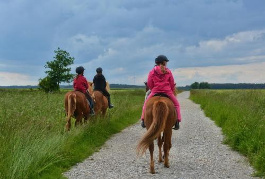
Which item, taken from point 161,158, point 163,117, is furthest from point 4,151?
point 161,158

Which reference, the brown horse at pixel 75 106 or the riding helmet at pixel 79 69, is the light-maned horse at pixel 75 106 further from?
the riding helmet at pixel 79 69

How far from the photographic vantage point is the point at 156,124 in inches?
285

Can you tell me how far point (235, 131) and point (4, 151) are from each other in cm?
744

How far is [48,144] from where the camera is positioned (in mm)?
7969

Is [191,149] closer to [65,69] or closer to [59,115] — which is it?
[59,115]

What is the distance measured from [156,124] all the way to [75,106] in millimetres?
5247

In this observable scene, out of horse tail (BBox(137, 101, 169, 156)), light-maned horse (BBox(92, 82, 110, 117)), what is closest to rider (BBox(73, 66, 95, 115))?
light-maned horse (BBox(92, 82, 110, 117))

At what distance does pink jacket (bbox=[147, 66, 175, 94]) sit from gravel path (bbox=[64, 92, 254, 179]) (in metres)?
1.84

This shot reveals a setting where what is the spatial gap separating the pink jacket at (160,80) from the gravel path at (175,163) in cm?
184

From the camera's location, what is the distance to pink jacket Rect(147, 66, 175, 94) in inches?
317

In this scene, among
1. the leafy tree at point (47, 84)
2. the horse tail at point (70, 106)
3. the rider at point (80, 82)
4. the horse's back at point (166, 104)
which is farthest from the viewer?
the leafy tree at point (47, 84)

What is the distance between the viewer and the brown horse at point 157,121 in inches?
282

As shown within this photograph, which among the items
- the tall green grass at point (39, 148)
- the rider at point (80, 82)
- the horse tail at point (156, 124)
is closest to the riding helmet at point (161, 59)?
the horse tail at point (156, 124)

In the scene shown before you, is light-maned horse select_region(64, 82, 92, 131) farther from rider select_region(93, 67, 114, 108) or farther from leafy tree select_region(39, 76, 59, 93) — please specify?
leafy tree select_region(39, 76, 59, 93)
